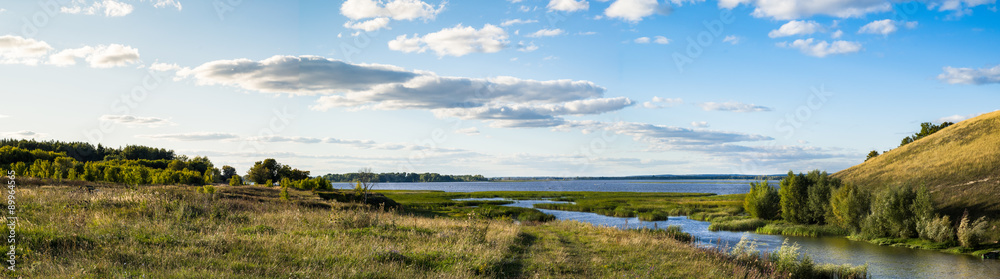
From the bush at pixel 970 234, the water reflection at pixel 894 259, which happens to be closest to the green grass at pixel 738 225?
the water reflection at pixel 894 259

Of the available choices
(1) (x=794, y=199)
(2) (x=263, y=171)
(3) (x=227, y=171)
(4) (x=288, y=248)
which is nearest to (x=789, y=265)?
(4) (x=288, y=248)

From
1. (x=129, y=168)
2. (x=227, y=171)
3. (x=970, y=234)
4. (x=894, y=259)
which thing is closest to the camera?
(x=894, y=259)

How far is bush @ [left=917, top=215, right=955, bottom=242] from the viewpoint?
4034 centimetres

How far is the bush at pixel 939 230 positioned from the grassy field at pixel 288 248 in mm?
30356

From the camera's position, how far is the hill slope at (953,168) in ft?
157

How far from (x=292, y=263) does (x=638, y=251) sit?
517 inches

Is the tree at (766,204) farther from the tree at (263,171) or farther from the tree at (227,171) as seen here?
the tree at (227,171)

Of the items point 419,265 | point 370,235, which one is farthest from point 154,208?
point 419,265

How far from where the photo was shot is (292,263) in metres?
12.0

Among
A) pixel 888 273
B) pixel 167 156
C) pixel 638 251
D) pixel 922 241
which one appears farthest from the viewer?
pixel 167 156

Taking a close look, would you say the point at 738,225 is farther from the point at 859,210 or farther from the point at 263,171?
the point at 263,171

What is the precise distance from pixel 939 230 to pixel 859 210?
31.6 ft

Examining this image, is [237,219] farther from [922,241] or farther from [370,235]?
[922,241]

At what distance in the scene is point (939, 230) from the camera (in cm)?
4112
